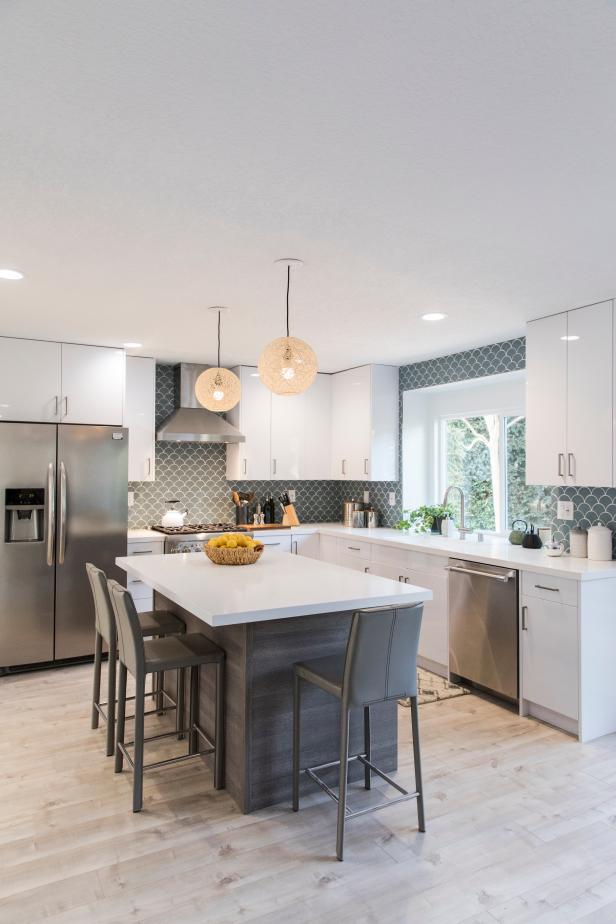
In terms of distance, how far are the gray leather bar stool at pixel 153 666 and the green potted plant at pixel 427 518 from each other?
8.71ft

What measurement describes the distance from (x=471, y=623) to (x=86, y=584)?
2.77m

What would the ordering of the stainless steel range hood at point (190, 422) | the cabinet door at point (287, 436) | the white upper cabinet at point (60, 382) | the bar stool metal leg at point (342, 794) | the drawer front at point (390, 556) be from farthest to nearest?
the cabinet door at point (287, 436) < the stainless steel range hood at point (190, 422) < the drawer front at point (390, 556) < the white upper cabinet at point (60, 382) < the bar stool metal leg at point (342, 794)

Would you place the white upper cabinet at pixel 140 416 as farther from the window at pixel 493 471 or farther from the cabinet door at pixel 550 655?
the cabinet door at pixel 550 655

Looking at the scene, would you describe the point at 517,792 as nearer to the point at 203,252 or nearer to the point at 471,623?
the point at 471,623

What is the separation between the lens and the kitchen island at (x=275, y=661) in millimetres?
2621

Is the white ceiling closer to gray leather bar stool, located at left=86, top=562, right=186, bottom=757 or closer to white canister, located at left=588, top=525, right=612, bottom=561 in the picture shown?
white canister, located at left=588, top=525, right=612, bottom=561

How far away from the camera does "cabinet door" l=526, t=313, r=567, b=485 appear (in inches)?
152

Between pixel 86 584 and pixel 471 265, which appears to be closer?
Answer: pixel 471 265

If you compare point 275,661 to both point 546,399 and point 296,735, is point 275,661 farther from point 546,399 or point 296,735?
point 546,399

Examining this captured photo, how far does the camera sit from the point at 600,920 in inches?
79.7

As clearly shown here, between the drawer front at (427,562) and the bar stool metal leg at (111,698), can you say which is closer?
the bar stool metal leg at (111,698)

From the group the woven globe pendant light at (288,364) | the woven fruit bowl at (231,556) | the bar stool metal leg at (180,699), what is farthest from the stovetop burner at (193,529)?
the woven globe pendant light at (288,364)

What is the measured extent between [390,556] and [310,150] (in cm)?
350

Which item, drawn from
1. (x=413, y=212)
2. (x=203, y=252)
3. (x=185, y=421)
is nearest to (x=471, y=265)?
(x=413, y=212)
